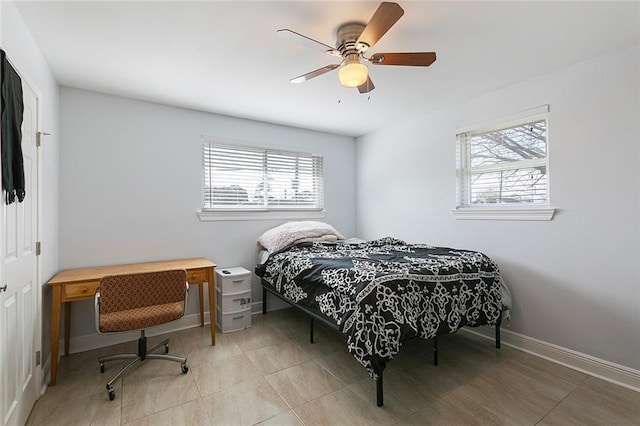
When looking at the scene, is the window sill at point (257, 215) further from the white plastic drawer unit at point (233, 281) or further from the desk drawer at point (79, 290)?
the desk drawer at point (79, 290)

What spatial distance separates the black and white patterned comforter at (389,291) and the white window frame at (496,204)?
0.51 metres

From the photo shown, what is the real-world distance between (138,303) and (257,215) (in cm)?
182

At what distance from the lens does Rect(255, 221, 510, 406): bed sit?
1905 mm

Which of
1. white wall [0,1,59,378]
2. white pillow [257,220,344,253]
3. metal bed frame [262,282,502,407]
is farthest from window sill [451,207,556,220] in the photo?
white wall [0,1,59,378]

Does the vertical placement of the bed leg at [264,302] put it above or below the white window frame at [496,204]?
below

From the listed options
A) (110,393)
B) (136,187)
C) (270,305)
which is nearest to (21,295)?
(110,393)

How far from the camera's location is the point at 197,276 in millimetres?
2844

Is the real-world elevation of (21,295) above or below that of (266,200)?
below

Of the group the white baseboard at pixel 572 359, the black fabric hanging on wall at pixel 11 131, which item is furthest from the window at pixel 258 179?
the white baseboard at pixel 572 359

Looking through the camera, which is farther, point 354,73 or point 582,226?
point 582,226

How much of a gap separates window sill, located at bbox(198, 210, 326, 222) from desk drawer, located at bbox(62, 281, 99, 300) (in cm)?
125

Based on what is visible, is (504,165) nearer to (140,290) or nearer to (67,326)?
(140,290)

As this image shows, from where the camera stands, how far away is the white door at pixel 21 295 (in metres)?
1.54

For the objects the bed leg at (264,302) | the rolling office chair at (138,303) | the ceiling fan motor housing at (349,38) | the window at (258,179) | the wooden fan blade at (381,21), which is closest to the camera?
the wooden fan blade at (381,21)
